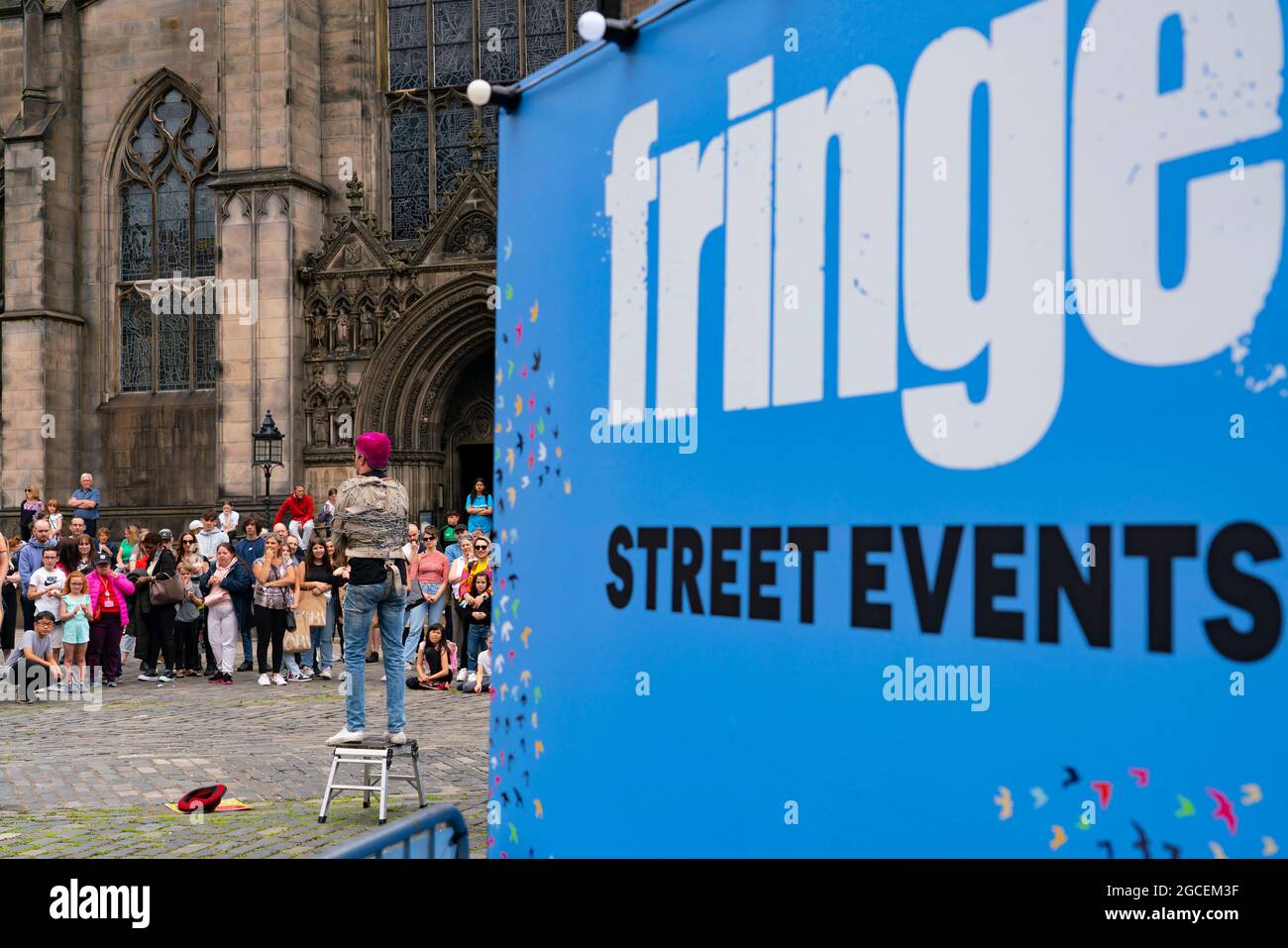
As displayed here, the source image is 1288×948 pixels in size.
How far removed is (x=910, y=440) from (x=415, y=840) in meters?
1.20

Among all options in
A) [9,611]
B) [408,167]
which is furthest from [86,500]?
[408,167]

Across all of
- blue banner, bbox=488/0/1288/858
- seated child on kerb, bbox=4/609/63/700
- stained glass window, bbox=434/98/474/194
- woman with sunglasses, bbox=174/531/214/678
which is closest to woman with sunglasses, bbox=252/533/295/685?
woman with sunglasses, bbox=174/531/214/678

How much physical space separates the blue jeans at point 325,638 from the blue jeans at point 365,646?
26.5 feet

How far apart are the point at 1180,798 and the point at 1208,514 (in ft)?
Answer: 1.48

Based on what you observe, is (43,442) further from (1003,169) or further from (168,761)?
(1003,169)

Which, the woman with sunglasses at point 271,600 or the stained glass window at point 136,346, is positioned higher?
the stained glass window at point 136,346

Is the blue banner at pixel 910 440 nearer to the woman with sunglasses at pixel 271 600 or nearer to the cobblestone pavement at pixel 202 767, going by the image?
the cobblestone pavement at pixel 202 767

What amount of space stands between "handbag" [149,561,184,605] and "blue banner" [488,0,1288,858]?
12212 mm

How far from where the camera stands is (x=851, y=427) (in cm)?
286

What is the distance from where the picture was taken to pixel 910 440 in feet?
8.92

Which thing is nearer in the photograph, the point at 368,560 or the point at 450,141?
the point at 368,560

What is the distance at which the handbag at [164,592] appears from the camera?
15242mm

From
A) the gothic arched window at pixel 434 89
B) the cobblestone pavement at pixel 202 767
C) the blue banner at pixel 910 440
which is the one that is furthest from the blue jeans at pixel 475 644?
the gothic arched window at pixel 434 89

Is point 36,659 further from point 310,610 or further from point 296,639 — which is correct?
point 310,610
